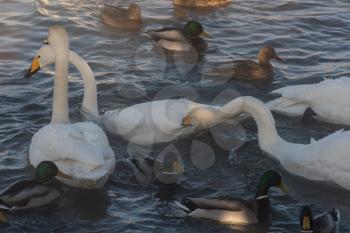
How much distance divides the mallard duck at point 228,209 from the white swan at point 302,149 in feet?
3.79

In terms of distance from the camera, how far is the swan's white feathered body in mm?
11039

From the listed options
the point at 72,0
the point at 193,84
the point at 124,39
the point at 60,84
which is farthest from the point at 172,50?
the point at 60,84

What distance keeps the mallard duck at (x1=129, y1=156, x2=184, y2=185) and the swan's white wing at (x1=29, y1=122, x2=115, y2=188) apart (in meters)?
0.33

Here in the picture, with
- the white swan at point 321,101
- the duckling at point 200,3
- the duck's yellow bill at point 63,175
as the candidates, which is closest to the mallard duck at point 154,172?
the duck's yellow bill at point 63,175

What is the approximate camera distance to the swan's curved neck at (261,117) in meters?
11.0

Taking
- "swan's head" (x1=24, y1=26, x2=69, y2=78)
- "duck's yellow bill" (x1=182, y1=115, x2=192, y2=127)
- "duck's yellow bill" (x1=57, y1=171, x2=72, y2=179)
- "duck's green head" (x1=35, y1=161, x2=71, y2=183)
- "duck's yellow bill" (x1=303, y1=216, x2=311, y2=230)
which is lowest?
"duck's yellow bill" (x1=303, y1=216, x2=311, y2=230)

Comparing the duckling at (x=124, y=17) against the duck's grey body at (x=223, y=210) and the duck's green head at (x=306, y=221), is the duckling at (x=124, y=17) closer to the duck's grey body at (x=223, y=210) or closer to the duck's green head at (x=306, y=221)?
the duck's grey body at (x=223, y=210)

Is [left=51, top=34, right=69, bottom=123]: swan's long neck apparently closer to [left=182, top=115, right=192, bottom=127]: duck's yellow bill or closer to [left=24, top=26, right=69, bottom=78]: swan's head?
[left=24, top=26, right=69, bottom=78]: swan's head

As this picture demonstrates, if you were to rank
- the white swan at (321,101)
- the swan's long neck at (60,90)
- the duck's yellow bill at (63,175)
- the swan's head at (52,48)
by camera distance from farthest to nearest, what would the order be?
the white swan at (321,101) < the swan's head at (52,48) < the swan's long neck at (60,90) < the duck's yellow bill at (63,175)

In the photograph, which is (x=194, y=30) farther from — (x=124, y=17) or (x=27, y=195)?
(x=27, y=195)

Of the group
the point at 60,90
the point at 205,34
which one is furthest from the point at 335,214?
the point at 205,34

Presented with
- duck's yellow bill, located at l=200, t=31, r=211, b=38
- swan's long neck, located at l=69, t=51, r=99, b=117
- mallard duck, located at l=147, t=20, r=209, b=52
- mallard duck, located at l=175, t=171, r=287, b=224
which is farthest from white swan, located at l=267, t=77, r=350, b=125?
duck's yellow bill, located at l=200, t=31, r=211, b=38

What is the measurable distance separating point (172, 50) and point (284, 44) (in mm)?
2005

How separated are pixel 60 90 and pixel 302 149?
122 inches
